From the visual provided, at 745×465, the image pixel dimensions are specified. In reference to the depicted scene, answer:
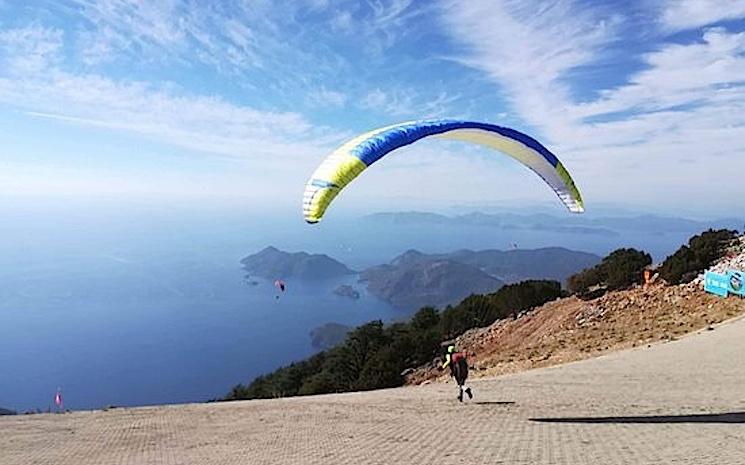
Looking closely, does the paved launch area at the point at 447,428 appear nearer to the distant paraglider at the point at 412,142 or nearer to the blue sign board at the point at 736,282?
the distant paraglider at the point at 412,142

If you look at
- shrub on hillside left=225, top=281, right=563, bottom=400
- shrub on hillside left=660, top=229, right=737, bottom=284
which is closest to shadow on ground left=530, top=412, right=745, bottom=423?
shrub on hillside left=225, top=281, right=563, bottom=400

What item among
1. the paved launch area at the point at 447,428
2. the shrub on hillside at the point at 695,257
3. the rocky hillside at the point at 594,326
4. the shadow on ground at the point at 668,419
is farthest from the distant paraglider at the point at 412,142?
the shrub on hillside at the point at 695,257

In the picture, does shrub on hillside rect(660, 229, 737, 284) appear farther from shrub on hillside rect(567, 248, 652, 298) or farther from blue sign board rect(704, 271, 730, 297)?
blue sign board rect(704, 271, 730, 297)

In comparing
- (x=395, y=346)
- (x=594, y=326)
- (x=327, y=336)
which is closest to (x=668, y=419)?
(x=594, y=326)

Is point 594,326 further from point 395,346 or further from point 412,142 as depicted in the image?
point 412,142

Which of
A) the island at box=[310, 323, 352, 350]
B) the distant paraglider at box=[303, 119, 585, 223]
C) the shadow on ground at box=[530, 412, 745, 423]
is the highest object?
the distant paraglider at box=[303, 119, 585, 223]

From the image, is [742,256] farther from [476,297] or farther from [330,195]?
[330,195]
